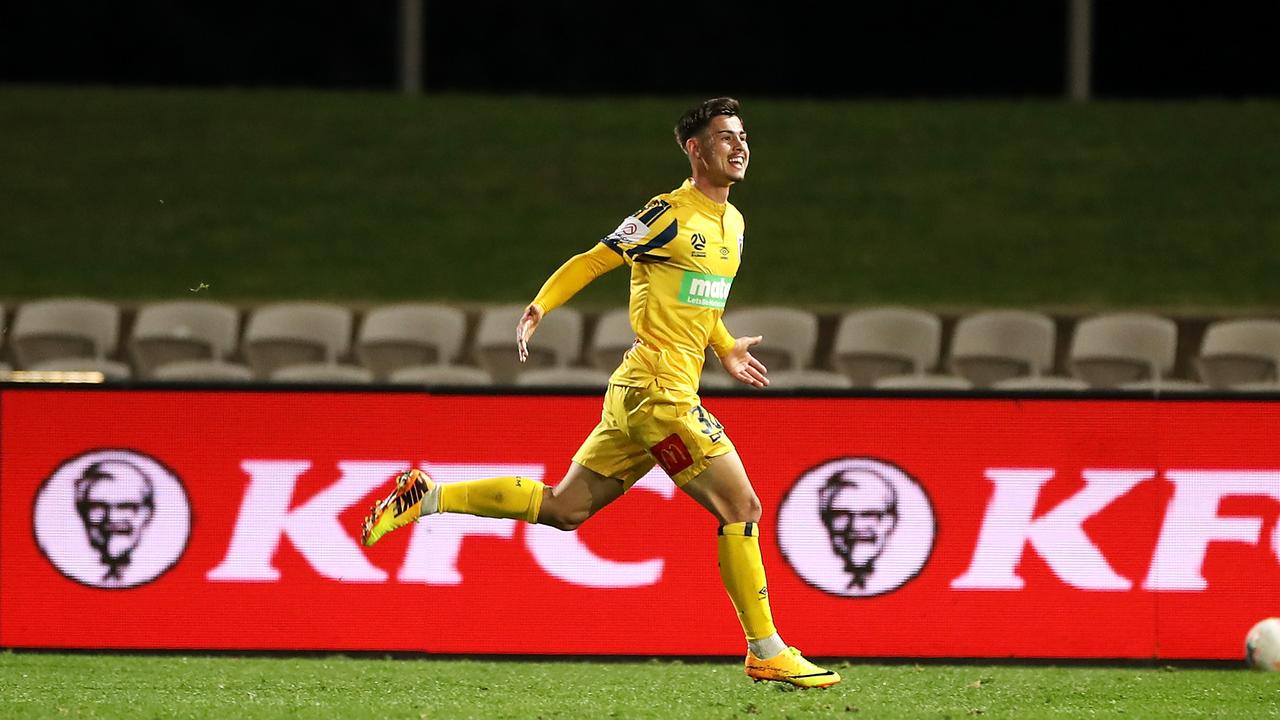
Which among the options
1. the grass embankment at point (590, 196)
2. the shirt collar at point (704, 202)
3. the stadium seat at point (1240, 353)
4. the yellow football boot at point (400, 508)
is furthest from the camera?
the grass embankment at point (590, 196)

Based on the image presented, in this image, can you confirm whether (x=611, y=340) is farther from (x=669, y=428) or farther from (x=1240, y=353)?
(x=669, y=428)

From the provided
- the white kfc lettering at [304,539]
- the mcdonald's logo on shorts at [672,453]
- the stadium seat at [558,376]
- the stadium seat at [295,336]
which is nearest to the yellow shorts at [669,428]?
the mcdonald's logo on shorts at [672,453]

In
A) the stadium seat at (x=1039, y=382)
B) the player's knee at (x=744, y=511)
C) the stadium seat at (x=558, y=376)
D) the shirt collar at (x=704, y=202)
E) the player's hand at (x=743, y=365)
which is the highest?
the shirt collar at (x=704, y=202)

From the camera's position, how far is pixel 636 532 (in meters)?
5.83

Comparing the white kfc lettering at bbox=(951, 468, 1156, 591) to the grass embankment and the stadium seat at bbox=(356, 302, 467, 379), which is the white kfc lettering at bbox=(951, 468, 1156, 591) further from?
the grass embankment

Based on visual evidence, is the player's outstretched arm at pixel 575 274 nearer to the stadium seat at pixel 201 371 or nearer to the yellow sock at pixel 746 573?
the yellow sock at pixel 746 573

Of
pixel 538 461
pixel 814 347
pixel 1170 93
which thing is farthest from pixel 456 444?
pixel 1170 93

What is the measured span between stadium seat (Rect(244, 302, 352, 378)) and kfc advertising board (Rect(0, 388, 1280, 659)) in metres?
5.17

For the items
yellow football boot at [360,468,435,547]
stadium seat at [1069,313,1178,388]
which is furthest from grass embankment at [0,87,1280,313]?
yellow football boot at [360,468,435,547]

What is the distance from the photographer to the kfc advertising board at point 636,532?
567cm

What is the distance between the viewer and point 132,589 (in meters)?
5.81

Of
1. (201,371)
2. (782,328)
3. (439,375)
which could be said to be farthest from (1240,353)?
(201,371)

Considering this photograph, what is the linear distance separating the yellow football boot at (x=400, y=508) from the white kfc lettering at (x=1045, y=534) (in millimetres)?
2142

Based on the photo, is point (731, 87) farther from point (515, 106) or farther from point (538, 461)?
point (538, 461)
